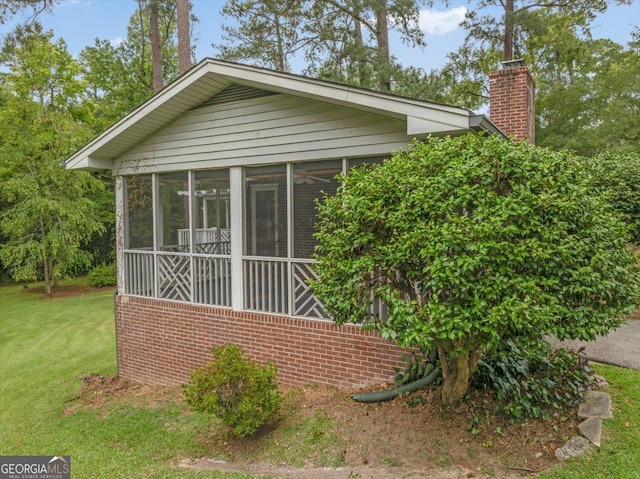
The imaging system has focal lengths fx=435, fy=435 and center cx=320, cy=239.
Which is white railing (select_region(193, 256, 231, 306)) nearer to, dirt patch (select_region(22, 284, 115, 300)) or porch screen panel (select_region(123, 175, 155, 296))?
porch screen panel (select_region(123, 175, 155, 296))

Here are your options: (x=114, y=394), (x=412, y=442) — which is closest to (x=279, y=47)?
(x=114, y=394)

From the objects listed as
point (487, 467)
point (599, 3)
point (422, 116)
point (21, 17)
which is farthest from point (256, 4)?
point (487, 467)

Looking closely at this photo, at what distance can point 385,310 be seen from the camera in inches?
208

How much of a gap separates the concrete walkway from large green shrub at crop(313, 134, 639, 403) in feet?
7.27

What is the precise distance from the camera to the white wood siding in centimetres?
527

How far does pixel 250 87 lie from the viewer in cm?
609

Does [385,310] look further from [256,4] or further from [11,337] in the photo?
[256,4]

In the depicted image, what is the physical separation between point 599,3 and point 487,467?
51.6 ft

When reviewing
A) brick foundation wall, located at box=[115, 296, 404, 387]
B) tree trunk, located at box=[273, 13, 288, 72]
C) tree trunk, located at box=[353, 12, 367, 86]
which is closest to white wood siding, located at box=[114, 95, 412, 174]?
brick foundation wall, located at box=[115, 296, 404, 387]

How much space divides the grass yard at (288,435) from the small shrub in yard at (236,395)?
0.99 feet

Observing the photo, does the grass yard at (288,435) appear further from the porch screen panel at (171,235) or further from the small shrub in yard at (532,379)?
the porch screen panel at (171,235)

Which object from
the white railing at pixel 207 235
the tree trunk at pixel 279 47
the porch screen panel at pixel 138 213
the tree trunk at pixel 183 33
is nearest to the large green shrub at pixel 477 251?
the white railing at pixel 207 235

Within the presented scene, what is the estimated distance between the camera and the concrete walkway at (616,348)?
5668 millimetres

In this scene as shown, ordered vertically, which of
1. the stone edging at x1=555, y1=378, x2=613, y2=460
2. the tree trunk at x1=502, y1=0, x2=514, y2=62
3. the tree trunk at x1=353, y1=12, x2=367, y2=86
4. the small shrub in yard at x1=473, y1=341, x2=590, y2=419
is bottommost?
the stone edging at x1=555, y1=378, x2=613, y2=460
